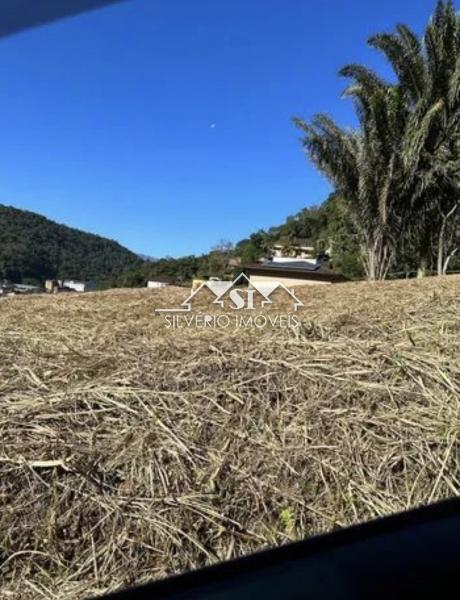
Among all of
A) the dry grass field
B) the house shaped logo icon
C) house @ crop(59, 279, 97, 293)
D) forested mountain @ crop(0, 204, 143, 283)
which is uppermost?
forested mountain @ crop(0, 204, 143, 283)

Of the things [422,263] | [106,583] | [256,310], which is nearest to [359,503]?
[106,583]

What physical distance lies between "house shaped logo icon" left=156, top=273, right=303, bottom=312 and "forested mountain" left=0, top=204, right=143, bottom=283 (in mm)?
15739

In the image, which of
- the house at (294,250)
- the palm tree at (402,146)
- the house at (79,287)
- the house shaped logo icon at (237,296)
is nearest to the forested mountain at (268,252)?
the house at (294,250)

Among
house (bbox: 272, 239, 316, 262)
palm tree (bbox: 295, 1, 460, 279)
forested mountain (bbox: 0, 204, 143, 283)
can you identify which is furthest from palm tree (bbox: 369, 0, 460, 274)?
house (bbox: 272, 239, 316, 262)

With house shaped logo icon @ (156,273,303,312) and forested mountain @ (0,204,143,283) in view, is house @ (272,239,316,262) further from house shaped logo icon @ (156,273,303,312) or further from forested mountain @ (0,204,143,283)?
house shaped logo icon @ (156,273,303,312)

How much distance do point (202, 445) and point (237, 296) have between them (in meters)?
2.78

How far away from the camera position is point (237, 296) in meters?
4.32

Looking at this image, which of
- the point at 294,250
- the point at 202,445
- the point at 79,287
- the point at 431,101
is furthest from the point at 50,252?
the point at 202,445

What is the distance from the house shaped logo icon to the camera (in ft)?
12.7

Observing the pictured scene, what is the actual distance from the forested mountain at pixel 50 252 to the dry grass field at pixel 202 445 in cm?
1820

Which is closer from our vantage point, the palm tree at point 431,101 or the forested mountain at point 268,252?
the palm tree at point 431,101

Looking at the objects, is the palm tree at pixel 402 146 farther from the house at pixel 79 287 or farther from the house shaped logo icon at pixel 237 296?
the house shaped logo icon at pixel 237 296

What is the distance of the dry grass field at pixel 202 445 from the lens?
1.21 metres

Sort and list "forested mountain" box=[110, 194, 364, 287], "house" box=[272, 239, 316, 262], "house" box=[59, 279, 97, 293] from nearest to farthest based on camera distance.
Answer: "house" box=[59, 279, 97, 293]
"forested mountain" box=[110, 194, 364, 287]
"house" box=[272, 239, 316, 262]
